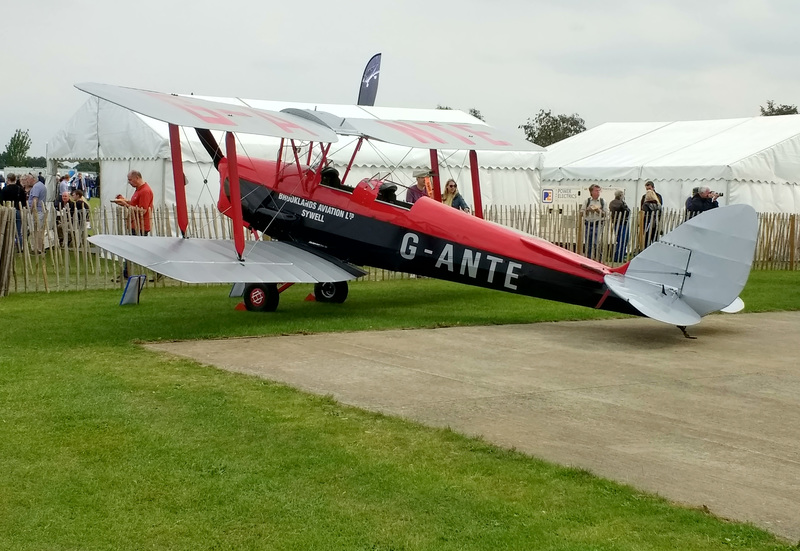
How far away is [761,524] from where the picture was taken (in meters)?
4.28

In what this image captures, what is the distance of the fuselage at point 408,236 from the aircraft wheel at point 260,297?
94 centimetres

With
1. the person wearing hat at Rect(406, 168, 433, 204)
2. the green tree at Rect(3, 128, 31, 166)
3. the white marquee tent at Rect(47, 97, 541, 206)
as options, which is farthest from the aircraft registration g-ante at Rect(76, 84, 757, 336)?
the green tree at Rect(3, 128, 31, 166)

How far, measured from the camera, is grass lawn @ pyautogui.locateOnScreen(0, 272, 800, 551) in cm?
410

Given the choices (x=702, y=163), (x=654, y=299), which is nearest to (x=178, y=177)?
(x=654, y=299)

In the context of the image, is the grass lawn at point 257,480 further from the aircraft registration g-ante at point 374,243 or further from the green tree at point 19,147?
the green tree at point 19,147

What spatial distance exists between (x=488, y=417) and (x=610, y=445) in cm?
95

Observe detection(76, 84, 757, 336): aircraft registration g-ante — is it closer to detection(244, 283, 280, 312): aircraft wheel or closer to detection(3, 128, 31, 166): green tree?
detection(244, 283, 280, 312): aircraft wheel

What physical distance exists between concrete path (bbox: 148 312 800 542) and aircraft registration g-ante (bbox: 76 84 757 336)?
614mm

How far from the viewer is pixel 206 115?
10.2 meters

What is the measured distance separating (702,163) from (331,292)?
1462cm

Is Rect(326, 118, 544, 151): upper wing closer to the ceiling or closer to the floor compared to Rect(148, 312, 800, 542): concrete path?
closer to the ceiling

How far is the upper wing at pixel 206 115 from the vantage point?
9703 mm

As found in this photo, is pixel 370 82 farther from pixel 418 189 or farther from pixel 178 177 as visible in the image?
pixel 178 177

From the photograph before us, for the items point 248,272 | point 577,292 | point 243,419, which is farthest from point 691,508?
point 248,272
